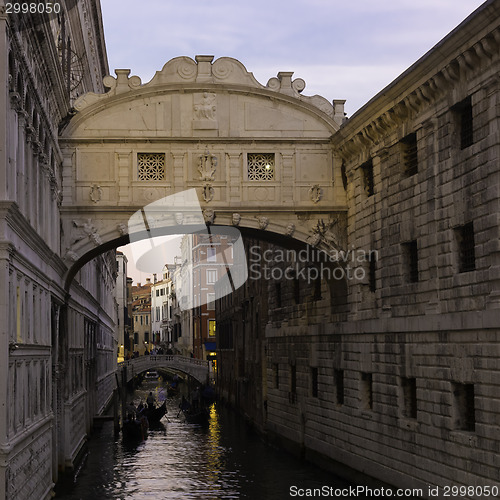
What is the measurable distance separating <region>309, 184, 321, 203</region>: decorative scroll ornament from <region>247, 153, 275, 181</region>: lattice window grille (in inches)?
38.4

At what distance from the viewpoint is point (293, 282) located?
2628cm

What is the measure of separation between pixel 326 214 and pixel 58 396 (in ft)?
25.4

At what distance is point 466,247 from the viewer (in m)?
15.4

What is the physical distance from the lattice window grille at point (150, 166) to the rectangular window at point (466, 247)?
315 inches

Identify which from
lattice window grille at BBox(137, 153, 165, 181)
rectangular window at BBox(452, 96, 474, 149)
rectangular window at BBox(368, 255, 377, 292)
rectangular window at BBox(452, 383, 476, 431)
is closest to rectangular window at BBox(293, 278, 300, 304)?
rectangular window at BBox(368, 255, 377, 292)

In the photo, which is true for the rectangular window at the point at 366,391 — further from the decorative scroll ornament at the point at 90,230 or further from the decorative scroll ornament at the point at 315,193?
the decorative scroll ornament at the point at 90,230

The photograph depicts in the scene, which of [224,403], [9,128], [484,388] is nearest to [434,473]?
[484,388]

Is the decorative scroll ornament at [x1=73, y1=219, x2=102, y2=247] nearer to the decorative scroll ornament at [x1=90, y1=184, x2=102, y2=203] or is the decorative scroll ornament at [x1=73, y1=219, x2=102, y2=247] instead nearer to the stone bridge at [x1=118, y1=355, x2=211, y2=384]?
the decorative scroll ornament at [x1=90, y1=184, x2=102, y2=203]

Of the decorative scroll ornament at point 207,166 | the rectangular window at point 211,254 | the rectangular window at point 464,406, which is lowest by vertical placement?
the rectangular window at point 464,406

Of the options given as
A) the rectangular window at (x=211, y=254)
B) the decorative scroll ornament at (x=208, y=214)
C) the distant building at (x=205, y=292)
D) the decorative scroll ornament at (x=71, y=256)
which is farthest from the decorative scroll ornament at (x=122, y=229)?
the rectangular window at (x=211, y=254)

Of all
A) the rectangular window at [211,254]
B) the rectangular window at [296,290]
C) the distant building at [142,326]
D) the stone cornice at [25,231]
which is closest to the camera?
the stone cornice at [25,231]

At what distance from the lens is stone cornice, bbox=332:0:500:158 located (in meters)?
14.1

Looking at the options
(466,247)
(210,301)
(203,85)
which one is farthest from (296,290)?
(210,301)

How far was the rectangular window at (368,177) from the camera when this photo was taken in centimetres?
2009
